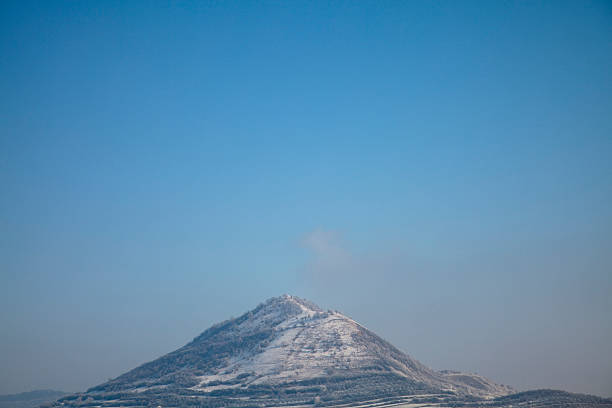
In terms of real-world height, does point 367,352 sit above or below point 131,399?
above

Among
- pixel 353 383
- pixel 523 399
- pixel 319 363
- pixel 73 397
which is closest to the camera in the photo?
pixel 523 399

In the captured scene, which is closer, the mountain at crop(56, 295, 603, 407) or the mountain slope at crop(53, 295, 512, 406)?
the mountain at crop(56, 295, 603, 407)

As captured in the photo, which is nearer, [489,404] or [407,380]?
[489,404]

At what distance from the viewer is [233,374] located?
177500mm

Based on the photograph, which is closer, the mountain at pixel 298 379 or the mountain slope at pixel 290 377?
the mountain at pixel 298 379

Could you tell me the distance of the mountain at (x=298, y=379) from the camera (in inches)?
5842

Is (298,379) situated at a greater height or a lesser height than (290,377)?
lesser

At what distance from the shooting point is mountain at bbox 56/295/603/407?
14838 centimetres

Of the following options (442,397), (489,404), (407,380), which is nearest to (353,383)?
(407,380)

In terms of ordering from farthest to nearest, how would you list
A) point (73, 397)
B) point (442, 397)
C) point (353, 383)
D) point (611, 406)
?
point (73, 397), point (353, 383), point (442, 397), point (611, 406)

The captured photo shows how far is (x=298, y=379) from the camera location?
16275cm

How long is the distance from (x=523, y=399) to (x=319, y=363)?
62.6 metres

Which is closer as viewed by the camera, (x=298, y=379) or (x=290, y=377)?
(x=298, y=379)

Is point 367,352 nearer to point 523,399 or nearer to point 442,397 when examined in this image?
point 442,397
